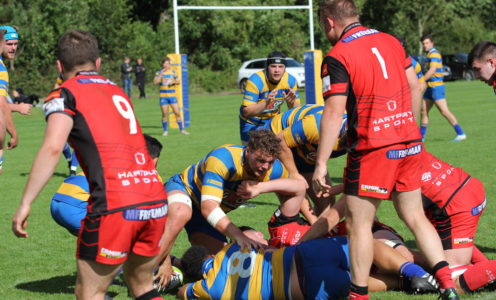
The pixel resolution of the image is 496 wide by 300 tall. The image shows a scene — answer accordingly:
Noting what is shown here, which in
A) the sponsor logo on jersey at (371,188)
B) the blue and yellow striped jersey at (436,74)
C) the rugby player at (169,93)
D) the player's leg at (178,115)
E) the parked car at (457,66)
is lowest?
the parked car at (457,66)

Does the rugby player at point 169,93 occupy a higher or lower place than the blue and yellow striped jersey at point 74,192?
lower

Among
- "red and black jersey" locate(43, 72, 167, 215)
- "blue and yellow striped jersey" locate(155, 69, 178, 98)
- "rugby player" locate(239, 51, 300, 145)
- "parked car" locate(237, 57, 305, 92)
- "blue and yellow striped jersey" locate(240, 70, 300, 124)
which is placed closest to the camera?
"red and black jersey" locate(43, 72, 167, 215)

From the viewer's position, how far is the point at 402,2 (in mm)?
54500

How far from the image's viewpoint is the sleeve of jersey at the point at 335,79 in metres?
4.86

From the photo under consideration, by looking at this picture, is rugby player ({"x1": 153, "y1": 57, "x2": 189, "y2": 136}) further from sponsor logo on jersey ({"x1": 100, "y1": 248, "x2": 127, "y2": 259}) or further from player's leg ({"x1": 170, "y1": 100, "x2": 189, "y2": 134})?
sponsor logo on jersey ({"x1": 100, "y1": 248, "x2": 127, "y2": 259})

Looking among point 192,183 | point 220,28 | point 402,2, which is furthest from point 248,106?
point 402,2

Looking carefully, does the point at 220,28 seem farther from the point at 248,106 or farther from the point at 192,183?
the point at 192,183

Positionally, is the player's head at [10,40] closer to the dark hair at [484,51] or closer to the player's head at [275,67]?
the player's head at [275,67]

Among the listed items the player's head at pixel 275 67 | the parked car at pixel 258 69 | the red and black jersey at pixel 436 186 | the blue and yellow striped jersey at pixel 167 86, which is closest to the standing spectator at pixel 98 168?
the red and black jersey at pixel 436 186

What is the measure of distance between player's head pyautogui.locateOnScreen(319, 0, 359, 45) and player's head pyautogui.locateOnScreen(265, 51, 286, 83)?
4763mm

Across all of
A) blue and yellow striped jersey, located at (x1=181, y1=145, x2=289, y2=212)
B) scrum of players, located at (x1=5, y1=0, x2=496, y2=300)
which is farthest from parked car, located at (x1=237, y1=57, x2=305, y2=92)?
blue and yellow striped jersey, located at (x1=181, y1=145, x2=289, y2=212)

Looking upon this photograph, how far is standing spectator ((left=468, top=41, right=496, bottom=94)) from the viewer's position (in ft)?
19.5

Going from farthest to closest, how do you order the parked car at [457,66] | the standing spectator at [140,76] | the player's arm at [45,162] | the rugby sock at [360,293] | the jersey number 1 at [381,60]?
the parked car at [457,66] → the standing spectator at [140,76] → the jersey number 1 at [381,60] → the rugby sock at [360,293] → the player's arm at [45,162]

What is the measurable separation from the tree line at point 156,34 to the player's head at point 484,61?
1453 inches
